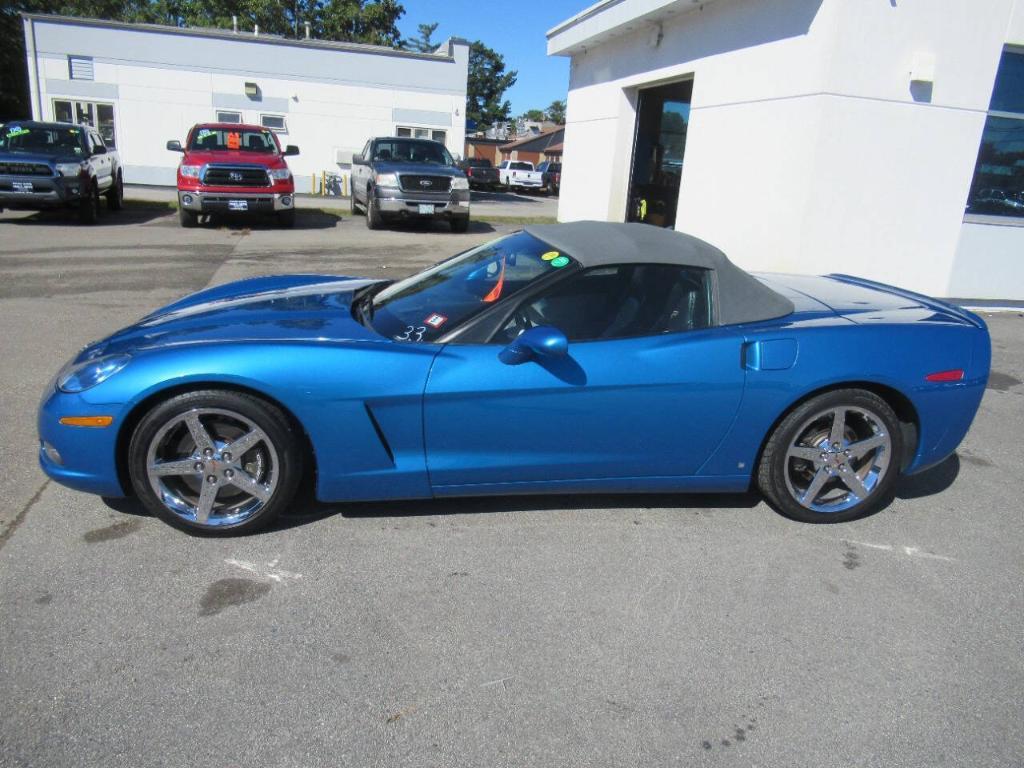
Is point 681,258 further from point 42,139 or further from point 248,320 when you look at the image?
point 42,139

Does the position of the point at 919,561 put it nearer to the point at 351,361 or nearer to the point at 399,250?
the point at 351,361

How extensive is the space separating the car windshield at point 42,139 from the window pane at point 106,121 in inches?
366

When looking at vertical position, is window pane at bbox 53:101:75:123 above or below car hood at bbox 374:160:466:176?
above

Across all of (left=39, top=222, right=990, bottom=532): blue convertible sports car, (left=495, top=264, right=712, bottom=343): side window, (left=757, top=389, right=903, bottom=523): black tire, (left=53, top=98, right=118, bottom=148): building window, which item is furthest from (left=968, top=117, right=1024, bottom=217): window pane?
(left=53, top=98, right=118, bottom=148): building window

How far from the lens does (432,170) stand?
15047mm

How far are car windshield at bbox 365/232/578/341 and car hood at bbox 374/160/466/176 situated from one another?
11.4 m

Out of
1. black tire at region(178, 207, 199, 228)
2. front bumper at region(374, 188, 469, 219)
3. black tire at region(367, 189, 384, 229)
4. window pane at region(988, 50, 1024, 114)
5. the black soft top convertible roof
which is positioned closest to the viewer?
the black soft top convertible roof

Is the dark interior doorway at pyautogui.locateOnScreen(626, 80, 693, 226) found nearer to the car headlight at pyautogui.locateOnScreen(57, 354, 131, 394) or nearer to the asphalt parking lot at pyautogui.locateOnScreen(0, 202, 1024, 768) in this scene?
the asphalt parking lot at pyautogui.locateOnScreen(0, 202, 1024, 768)

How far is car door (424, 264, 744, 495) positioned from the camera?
10.5 ft

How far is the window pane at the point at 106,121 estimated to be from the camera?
75.6 ft

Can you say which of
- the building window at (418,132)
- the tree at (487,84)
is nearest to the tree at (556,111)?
the tree at (487,84)

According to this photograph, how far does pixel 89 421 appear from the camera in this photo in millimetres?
3051

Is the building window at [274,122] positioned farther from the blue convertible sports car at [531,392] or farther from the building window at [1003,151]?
the blue convertible sports car at [531,392]

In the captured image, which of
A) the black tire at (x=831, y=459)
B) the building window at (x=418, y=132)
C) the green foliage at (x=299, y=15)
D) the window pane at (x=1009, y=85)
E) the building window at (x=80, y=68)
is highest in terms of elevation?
the green foliage at (x=299, y=15)
